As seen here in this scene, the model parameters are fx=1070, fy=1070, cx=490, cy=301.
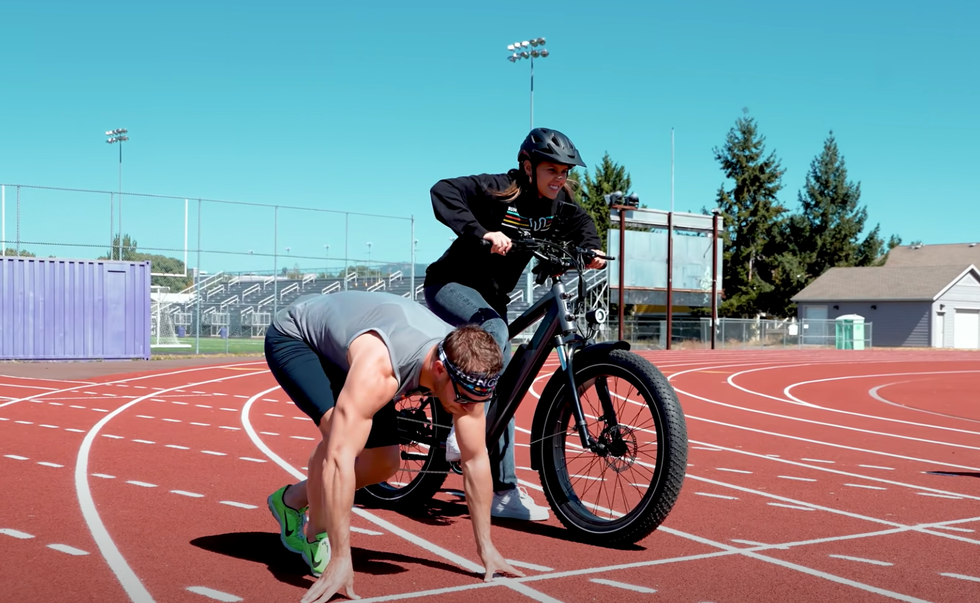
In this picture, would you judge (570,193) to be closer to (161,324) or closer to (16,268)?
(16,268)

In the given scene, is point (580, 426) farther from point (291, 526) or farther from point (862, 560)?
point (291, 526)

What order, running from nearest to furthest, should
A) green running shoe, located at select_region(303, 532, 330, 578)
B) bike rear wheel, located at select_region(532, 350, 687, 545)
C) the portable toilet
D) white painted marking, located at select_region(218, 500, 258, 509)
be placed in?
1. green running shoe, located at select_region(303, 532, 330, 578)
2. bike rear wheel, located at select_region(532, 350, 687, 545)
3. white painted marking, located at select_region(218, 500, 258, 509)
4. the portable toilet

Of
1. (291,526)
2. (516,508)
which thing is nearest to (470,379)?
(291,526)

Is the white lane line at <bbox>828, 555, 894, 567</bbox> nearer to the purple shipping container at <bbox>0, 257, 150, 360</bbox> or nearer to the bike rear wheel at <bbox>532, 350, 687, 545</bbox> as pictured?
the bike rear wheel at <bbox>532, 350, 687, 545</bbox>

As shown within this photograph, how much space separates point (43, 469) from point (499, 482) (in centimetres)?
332

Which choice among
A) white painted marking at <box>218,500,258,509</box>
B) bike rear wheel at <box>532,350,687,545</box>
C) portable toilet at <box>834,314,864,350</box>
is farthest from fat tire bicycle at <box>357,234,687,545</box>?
portable toilet at <box>834,314,864,350</box>

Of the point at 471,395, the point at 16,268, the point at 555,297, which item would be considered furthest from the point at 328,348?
the point at 16,268

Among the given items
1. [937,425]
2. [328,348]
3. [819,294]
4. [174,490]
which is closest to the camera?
[328,348]

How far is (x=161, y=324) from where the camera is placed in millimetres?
32656

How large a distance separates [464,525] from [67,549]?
6.20ft

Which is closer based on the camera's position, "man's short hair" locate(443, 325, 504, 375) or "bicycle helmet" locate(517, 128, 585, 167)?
"man's short hair" locate(443, 325, 504, 375)

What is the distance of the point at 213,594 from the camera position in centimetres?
397

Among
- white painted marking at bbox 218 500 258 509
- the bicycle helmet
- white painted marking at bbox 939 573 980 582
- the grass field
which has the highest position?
the bicycle helmet

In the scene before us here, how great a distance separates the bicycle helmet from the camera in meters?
5.29
